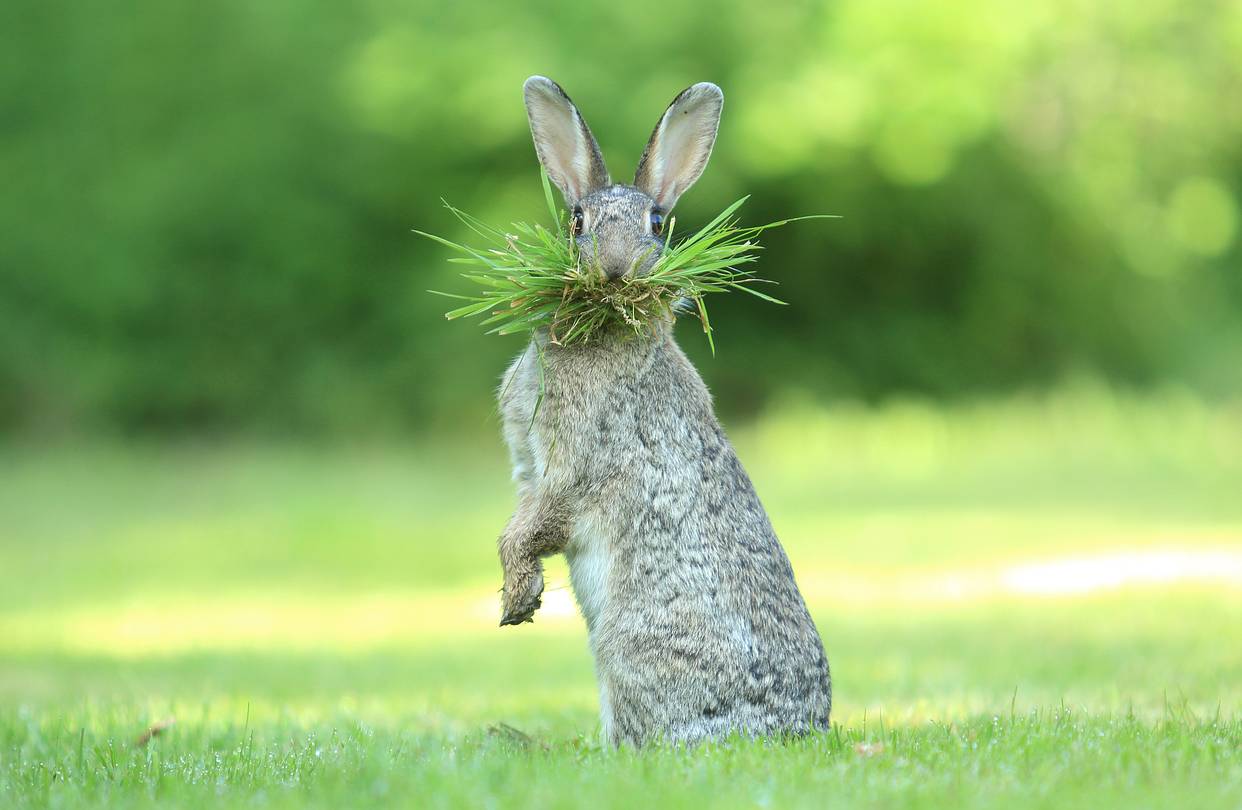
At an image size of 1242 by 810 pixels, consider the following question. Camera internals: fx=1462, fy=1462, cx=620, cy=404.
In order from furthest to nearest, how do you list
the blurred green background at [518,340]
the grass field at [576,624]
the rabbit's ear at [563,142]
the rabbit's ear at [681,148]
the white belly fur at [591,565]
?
the blurred green background at [518,340] < the rabbit's ear at [681,148] < the rabbit's ear at [563,142] < the white belly fur at [591,565] < the grass field at [576,624]

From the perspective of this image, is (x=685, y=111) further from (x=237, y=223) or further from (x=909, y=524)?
(x=237, y=223)

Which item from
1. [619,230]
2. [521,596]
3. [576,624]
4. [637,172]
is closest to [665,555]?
[521,596]

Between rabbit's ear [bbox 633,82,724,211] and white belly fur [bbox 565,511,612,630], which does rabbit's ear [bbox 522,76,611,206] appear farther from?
white belly fur [bbox 565,511,612,630]

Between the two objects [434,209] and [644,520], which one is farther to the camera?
[434,209]

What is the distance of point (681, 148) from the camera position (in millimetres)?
5816

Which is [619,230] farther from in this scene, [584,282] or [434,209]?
[434,209]

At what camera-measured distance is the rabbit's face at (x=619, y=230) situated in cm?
Result: 534

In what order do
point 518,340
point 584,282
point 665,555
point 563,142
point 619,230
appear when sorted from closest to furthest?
point 665,555 → point 584,282 → point 619,230 → point 563,142 → point 518,340

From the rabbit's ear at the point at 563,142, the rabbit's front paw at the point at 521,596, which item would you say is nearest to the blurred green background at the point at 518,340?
the rabbit's front paw at the point at 521,596

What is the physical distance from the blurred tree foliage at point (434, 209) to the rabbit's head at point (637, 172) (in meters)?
14.3

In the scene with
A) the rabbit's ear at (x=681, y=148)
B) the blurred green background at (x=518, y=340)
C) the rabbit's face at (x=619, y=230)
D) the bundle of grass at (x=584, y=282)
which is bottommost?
the bundle of grass at (x=584, y=282)

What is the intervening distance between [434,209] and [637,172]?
1641 centimetres

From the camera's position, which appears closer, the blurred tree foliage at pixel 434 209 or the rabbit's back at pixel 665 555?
the rabbit's back at pixel 665 555

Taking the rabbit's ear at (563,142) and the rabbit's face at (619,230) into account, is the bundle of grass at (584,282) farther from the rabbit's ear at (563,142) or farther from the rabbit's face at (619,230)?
the rabbit's ear at (563,142)
